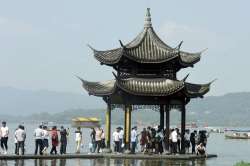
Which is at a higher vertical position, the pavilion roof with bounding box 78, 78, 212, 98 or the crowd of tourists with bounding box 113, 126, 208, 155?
the pavilion roof with bounding box 78, 78, 212, 98

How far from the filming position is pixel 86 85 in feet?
161

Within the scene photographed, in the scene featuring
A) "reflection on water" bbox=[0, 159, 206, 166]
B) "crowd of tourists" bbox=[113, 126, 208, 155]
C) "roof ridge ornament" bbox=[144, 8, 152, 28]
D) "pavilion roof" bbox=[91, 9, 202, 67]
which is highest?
"roof ridge ornament" bbox=[144, 8, 152, 28]

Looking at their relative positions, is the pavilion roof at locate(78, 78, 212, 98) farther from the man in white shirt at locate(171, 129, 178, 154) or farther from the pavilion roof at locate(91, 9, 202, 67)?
the man in white shirt at locate(171, 129, 178, 154)

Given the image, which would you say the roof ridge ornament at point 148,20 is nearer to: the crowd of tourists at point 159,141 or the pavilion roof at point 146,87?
the pavilion roof at point 146,87

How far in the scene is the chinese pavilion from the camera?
45625mm

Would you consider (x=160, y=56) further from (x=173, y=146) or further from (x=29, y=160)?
(x=29, y=160)

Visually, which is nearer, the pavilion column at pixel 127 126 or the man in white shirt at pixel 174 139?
the man in white shirt at pixel 174 139

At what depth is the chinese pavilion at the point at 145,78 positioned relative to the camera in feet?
150

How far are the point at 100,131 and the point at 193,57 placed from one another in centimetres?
808

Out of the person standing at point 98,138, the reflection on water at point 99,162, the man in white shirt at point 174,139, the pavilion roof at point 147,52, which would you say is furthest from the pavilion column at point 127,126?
the reflection on water at point 99,162

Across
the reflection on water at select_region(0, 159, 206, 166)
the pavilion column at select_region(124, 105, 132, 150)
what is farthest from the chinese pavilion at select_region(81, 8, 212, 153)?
the reflection on water at select_region(0, 159, 206, 166)

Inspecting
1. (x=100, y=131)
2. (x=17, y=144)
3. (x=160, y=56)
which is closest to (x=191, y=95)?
(x=160, y=56)

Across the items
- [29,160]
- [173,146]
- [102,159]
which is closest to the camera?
[29,160]

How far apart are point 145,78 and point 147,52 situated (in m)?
1.68
